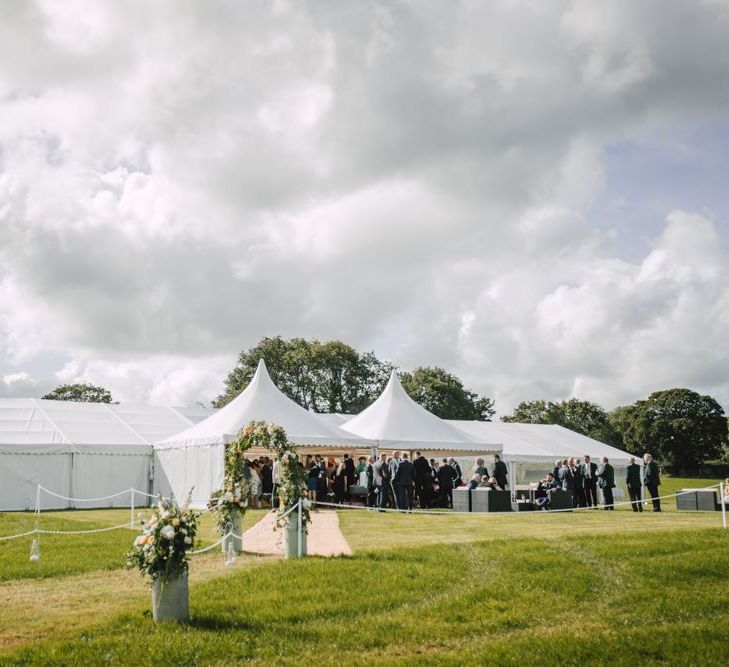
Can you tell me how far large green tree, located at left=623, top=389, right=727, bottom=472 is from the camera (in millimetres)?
56375

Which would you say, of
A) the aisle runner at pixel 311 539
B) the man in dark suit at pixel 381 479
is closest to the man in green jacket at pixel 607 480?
the man in dark suit at pixel 381 479

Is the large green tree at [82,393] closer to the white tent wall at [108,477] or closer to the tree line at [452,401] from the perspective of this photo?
the tree line at [452,401]

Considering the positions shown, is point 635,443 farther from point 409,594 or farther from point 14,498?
point 409,594

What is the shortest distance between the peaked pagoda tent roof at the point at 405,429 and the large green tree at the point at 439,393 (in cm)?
2795

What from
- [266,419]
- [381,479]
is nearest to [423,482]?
[381,479]

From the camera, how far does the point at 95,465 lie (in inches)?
960

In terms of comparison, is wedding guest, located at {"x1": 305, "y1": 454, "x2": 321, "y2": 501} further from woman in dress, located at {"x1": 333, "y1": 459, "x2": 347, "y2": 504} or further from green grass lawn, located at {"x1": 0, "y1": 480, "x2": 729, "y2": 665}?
green grass lawn, located at {"x1": 0, "y1": 480, "x2": 729, "y2": 665}

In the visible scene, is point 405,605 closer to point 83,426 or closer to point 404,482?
point 404,482

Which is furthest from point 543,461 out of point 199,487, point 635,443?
point 635,443

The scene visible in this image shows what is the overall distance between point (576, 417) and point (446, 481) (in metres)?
42.5

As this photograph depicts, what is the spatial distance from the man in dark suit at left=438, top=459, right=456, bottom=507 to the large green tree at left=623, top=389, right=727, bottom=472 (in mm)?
41271

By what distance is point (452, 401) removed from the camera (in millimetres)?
53969

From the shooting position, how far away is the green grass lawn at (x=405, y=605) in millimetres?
5848

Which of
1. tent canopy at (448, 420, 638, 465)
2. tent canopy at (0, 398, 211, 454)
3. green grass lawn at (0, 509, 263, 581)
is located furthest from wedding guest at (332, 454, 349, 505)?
tent canopy at (448, 420, 638, 465)
